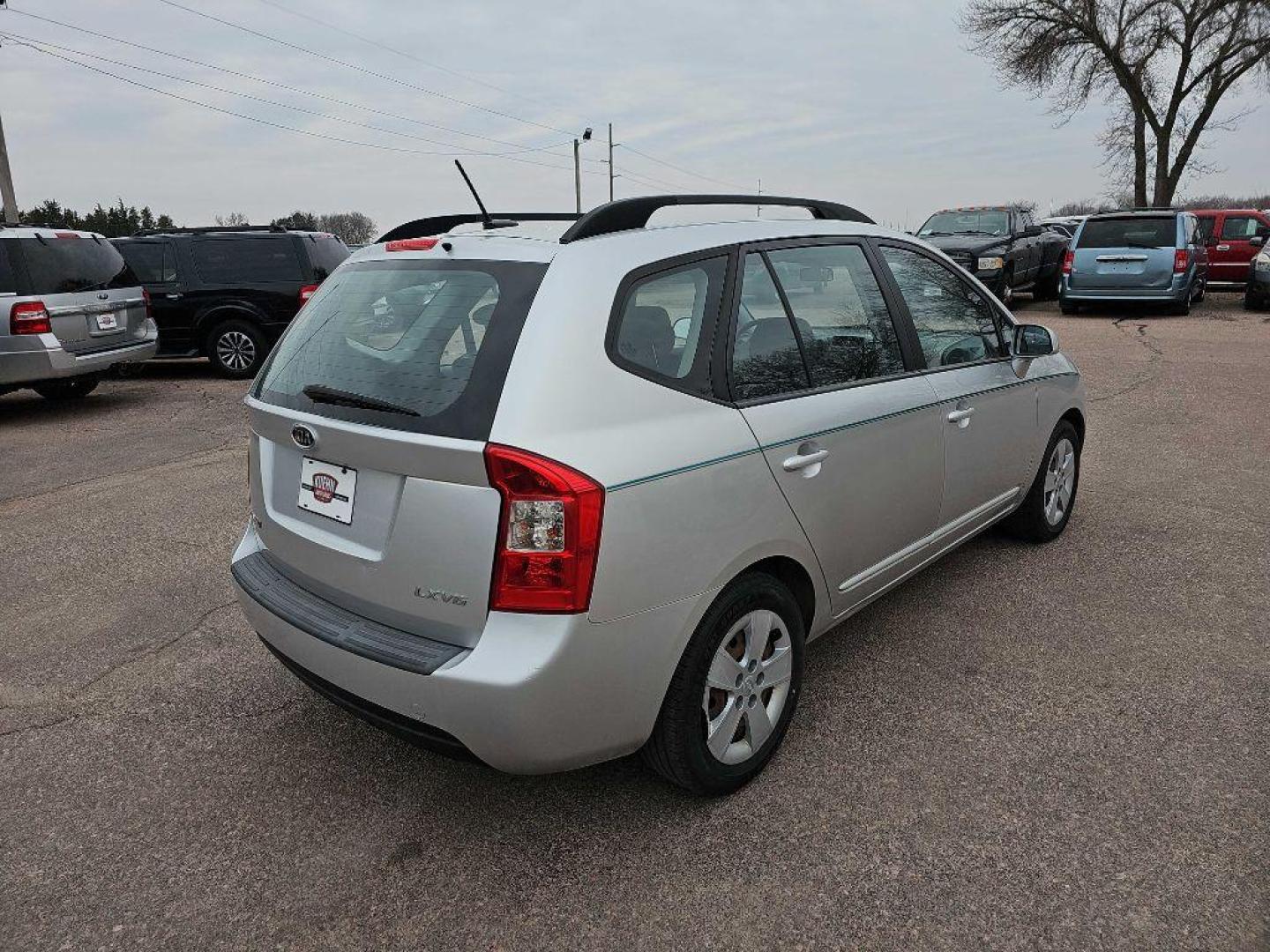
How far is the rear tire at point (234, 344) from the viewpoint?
11031 millimetres

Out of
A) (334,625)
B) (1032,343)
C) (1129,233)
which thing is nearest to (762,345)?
(334,625)

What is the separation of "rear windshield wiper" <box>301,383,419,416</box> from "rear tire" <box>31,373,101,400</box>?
8.48 m

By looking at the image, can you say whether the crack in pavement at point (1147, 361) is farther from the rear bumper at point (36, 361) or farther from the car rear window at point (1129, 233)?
the rear bumper at point (36, 361)

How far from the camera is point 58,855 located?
242 cm

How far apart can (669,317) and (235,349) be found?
1011cm

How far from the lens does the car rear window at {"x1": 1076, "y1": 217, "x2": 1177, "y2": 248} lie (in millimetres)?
13742

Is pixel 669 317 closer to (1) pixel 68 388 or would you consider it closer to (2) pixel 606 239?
(2) pixel 606 239

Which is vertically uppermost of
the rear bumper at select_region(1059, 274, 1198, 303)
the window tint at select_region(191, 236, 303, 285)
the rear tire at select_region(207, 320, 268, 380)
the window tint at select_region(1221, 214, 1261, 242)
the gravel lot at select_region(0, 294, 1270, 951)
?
the window tint at select_region(1221, 214, 1261, 242)

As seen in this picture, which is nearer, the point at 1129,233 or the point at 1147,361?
the point at 1147,361

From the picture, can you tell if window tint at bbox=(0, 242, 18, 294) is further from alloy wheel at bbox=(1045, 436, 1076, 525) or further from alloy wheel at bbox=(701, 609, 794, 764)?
alloy wheel at bbox=(1045, 436, 1076, 525)

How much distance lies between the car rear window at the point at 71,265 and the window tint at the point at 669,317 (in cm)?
806

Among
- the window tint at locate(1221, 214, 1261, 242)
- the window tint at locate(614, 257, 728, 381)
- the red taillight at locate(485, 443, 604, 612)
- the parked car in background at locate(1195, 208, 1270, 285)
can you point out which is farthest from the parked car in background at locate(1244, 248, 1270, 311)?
the red taillight at locate(485, 443, 604, 612)

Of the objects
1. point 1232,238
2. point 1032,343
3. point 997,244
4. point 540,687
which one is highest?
point 1232,238

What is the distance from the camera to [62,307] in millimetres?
8289
